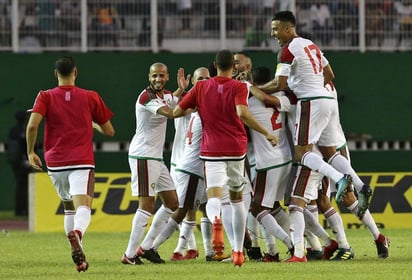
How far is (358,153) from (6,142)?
7077 mm

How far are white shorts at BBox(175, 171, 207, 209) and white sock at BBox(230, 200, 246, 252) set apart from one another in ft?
5.60

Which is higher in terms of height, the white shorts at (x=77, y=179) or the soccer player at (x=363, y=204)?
the white shorts at (x=77, y=179)

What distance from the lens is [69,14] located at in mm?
26281

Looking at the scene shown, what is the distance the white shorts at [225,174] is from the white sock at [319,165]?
102 centimetres

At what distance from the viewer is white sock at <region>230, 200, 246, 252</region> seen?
13781 mm

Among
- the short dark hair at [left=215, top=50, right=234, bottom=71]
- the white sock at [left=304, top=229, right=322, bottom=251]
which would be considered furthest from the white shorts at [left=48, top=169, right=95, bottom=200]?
the white sock at [left=304, top=229, right=322, bottom=251]

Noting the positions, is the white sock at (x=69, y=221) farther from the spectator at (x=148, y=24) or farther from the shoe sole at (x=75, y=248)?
the spectator at (x=148, y=24)

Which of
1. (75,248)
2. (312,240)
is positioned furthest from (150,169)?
(312,240)

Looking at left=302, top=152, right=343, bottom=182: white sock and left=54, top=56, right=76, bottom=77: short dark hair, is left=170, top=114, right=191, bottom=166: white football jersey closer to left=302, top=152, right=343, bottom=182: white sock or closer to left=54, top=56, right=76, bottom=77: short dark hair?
left=302, top=152, right=343, bottom=182: white sock

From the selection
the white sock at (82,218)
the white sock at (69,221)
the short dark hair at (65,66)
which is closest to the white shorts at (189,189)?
the white sock at (69,221)

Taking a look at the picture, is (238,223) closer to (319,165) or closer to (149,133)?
(319,165)

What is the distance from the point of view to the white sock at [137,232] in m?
14.8

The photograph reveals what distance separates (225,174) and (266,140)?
4.62ft

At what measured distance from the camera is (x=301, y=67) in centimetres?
1488
